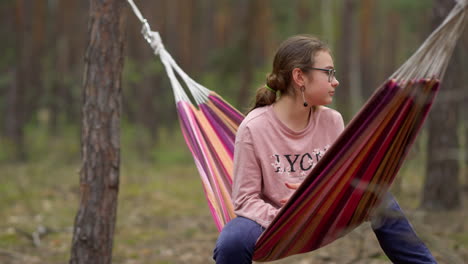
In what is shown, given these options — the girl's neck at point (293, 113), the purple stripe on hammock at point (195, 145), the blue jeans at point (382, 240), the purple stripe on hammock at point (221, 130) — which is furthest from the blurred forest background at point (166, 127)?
the girl's neck at point (293, 113)

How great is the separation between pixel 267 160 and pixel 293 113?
0.21m

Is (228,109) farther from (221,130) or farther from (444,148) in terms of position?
(444,148)

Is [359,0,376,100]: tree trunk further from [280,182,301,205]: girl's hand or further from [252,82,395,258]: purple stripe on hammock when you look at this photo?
[252,82,395,258]: purple stripe on hammock

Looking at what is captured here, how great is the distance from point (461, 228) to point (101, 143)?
112 inches

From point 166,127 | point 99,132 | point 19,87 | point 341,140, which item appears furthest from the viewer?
point 166,127

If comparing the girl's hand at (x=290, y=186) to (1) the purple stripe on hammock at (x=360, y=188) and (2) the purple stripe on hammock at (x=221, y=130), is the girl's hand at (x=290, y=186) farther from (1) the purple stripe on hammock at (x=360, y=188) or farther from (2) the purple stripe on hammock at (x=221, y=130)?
(2) the purple stripe on hammock at (x=221, y=130)

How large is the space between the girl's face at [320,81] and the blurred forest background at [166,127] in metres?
0.56

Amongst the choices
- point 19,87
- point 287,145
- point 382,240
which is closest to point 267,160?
point 287,145

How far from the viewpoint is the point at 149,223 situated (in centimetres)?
522

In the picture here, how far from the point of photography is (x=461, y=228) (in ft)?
14.5

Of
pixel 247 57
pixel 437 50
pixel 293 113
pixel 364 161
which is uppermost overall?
pixel 437 50

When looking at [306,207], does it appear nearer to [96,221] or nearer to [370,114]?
[370,114]

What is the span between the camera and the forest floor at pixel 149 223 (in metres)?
3.74

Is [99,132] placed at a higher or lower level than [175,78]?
lower
